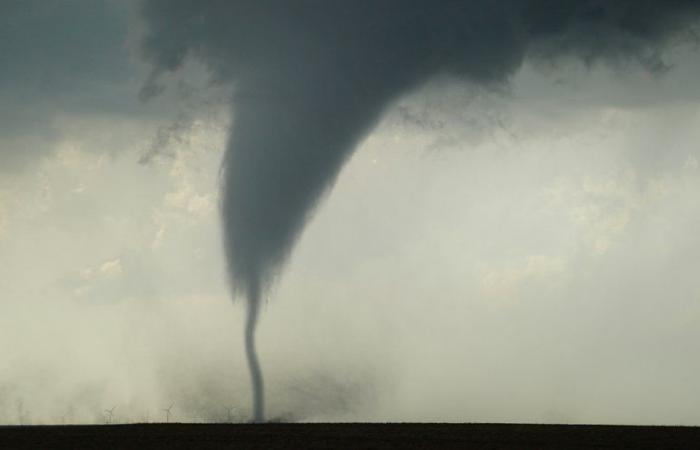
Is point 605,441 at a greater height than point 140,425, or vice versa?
point 140,425

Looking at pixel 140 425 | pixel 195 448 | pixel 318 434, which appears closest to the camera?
pixel 195 448

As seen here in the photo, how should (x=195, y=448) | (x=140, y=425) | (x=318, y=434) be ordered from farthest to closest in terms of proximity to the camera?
(x=140, y=425), (x=318, y=434), (x=195, y=448)

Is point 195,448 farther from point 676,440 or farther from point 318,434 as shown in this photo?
point 676,440

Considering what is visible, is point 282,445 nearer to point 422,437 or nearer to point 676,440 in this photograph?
point 422,437

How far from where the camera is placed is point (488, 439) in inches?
2445

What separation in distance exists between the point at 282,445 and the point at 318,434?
6.73 metres

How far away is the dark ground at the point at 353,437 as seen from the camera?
196ft

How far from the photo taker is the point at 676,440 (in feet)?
199

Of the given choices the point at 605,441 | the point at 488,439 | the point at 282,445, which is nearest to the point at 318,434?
the point at 282,445

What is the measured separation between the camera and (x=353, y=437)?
64.4 m

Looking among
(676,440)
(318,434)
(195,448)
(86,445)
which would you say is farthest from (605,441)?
(86,445)

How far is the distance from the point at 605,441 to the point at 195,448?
77.0 ft

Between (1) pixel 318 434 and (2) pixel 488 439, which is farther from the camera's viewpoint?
(1) pixel 318 434

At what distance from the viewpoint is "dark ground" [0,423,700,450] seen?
59656 millimetres
